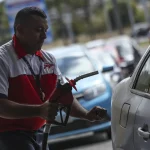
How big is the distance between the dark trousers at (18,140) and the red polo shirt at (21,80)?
0.11ft

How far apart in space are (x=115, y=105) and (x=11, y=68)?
109cm

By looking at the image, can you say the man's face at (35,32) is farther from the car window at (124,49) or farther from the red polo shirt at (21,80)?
the car window at (124,49)

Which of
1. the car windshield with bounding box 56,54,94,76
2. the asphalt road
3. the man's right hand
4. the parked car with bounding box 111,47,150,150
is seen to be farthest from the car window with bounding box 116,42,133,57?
the man's right hand

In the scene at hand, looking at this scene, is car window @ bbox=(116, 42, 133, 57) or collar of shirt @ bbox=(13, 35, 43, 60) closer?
collar of shirt @ bbox=(13, 35, 43, 60)

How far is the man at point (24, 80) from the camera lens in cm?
400

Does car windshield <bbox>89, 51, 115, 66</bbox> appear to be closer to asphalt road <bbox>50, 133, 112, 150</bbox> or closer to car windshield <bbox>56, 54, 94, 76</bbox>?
car windshield <bbox>56, 54, 94, 76</bbox>

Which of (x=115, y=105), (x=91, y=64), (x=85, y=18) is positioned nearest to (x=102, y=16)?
(x=85, y=18)

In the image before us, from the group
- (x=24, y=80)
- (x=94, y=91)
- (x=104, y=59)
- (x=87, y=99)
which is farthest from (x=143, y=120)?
(x=104, y=59)

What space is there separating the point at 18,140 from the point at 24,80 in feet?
1.23

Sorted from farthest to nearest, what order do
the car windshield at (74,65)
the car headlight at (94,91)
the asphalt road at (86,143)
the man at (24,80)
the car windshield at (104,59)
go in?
the car windshield at (104,59) < the car windshield at (74,65) < the car headlight at (94,91) < the asphalt road at (86,143) < the man at (24,80)

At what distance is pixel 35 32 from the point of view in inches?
159

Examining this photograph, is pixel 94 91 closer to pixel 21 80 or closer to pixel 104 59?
pixel 21 80

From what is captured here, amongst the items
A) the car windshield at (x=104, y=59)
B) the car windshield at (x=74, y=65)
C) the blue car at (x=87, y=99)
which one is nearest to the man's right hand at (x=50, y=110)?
the blue car at (x=87, y=99)

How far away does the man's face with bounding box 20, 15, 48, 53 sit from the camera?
13.2 feet
